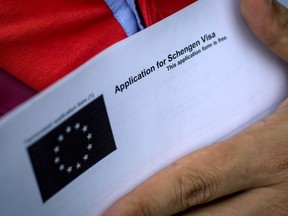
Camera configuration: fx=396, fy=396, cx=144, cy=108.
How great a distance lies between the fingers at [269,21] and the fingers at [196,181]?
14cm

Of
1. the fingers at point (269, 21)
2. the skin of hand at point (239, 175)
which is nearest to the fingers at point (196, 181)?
the skin of hand at point (239, 175)

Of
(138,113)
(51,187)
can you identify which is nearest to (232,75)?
(138,113)

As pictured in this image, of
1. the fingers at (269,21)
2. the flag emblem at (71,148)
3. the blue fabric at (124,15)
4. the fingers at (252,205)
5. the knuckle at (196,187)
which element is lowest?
the fingers at (252,205)

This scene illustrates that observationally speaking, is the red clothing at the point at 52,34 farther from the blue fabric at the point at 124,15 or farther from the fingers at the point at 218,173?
the fingers at the point at 218,173

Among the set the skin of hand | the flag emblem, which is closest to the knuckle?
the skin of hand

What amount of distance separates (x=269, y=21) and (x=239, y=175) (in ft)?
0.67

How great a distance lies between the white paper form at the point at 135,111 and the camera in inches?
14.3

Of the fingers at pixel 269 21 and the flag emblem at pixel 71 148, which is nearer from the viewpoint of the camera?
the flag emblem at pixel 71 148

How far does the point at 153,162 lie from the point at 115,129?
81 mm

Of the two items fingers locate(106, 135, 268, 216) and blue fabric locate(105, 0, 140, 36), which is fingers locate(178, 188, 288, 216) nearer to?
fingers locate(106, 135, 268, 216)

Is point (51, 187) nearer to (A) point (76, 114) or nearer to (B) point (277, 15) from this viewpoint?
(A) point (76, 114)

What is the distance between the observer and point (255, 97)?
573 mm

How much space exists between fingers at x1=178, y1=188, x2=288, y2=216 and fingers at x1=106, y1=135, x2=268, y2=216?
0.02m

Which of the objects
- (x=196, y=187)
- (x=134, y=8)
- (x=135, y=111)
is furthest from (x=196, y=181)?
(x=134, y=8)
